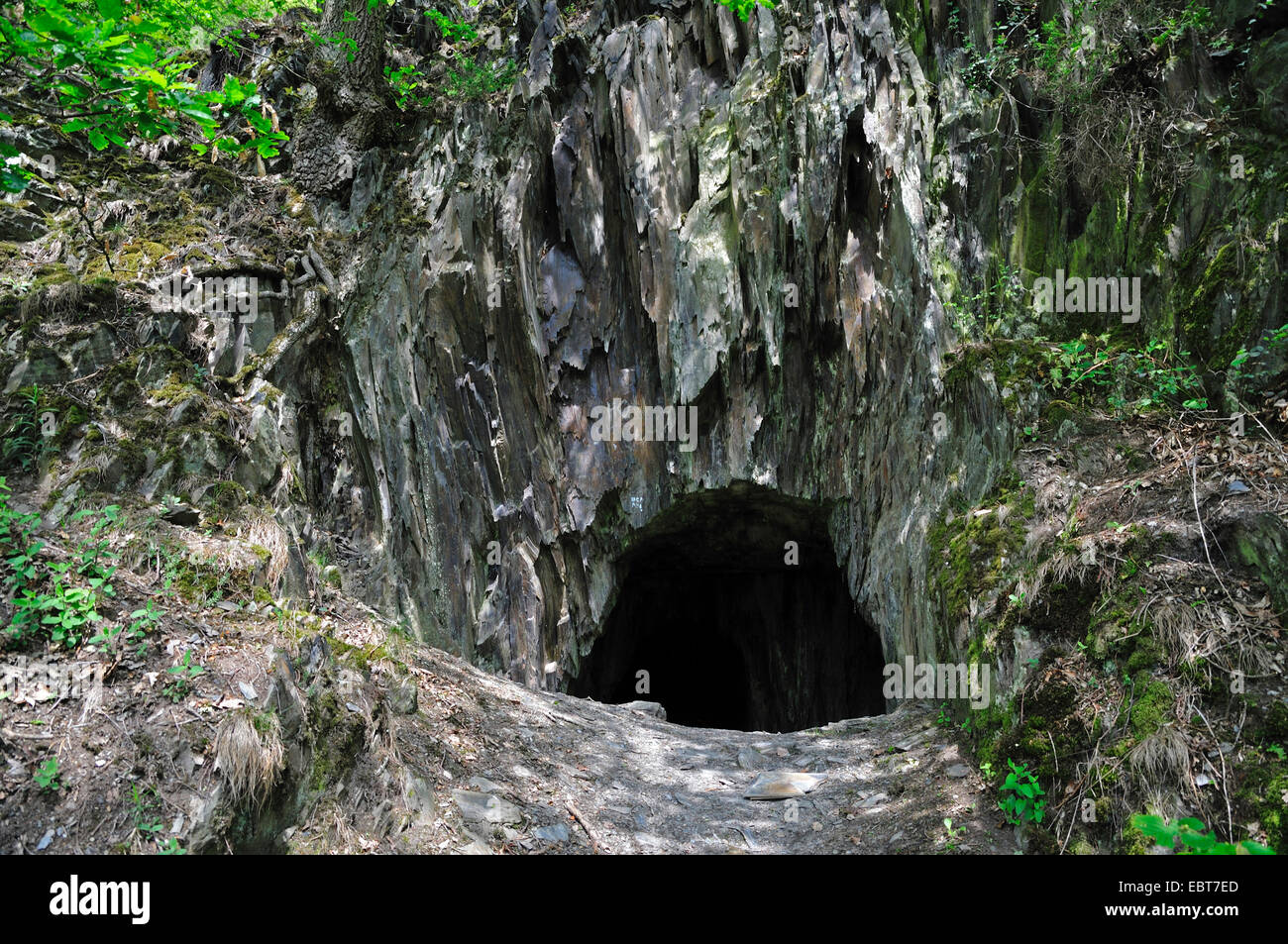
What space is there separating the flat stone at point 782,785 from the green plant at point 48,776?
396 centimetres

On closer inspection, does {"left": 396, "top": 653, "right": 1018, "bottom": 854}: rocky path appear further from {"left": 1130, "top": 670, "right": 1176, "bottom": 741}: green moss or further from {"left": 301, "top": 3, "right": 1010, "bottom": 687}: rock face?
{"left": 301, "top": 3, "right": 1010, "bottom": 687}: rock face

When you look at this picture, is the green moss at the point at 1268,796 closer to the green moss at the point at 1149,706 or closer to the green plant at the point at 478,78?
the green moss at the point at 1149,706

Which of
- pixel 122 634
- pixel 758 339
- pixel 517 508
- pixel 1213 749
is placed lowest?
pixel 1213 749

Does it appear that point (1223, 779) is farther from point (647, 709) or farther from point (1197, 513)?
point (647, 709)

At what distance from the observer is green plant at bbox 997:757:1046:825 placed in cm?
403

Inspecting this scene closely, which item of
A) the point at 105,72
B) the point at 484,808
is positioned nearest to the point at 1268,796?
the point at 484,808

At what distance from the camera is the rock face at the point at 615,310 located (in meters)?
8.95

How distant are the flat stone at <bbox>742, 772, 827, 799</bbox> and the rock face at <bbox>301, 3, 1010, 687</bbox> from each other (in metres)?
3.34

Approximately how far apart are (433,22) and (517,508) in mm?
7212

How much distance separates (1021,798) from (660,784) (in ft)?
7.70

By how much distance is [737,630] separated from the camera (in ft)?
45.3

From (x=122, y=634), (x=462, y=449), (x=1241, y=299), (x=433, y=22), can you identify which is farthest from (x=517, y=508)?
(x=1241, y=299)

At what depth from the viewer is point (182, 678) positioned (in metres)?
3.56
